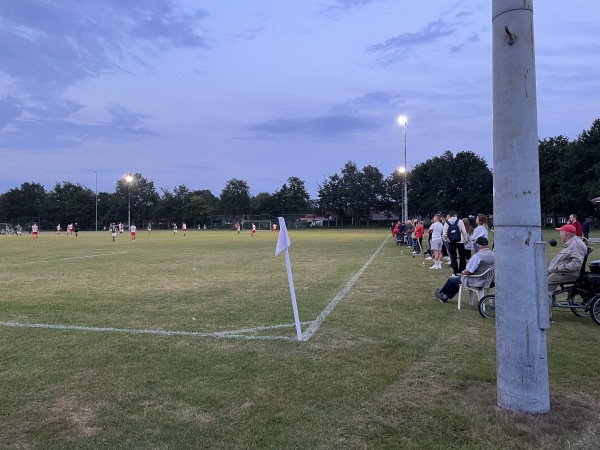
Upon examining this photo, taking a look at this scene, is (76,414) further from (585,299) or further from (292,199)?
(292,199)

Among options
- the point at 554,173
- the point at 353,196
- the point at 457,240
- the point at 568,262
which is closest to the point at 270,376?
the point at 568,262

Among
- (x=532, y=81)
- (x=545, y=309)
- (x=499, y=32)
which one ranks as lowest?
(x=545, y=309)

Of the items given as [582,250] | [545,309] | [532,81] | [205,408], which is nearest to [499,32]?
[532,81]

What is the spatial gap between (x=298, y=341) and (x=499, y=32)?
424cm

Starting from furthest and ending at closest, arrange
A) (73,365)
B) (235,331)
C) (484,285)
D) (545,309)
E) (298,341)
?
(484,285) < (235,331) < (298,341) < (73,365) < (545,309)

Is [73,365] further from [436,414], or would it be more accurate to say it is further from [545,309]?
[545,309]

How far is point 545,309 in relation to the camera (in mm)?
3699

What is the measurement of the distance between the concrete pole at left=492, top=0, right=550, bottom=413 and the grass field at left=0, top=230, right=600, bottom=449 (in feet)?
1.10

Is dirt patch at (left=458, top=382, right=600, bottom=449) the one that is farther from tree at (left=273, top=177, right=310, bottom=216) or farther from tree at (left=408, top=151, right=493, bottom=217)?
tree at (left=273, top=177, right=310, bottom=216)

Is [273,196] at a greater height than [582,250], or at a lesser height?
greater

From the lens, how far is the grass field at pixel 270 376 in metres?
3.45

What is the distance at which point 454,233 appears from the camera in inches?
507

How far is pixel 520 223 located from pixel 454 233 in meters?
9.54

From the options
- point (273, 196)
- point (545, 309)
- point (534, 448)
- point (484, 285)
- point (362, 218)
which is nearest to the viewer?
point (534, 448)
